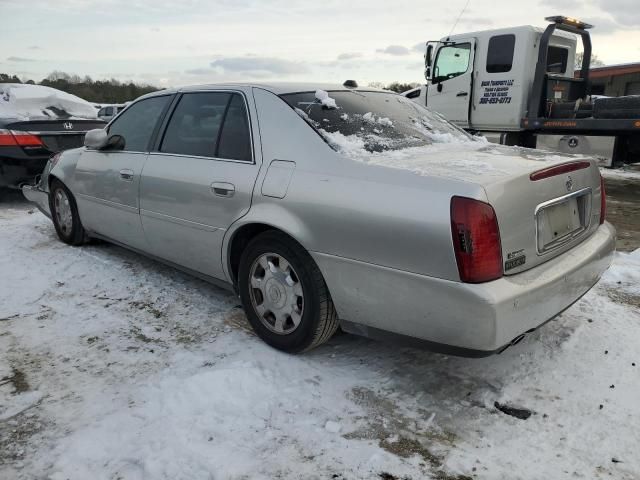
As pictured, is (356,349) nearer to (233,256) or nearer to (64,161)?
(233,256)

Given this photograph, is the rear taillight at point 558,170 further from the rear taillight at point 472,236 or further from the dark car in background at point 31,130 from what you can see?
the dark car in background at point 31,130

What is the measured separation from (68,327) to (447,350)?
96.4 inches

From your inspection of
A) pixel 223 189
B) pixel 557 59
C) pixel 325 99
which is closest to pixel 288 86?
pixel 325 99

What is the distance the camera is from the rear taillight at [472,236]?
222 centimetres

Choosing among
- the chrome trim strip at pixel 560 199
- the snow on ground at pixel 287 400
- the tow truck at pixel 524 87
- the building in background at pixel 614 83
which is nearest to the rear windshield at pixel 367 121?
the chrome trim strip at pixel 560 199

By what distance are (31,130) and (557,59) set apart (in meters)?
8.94

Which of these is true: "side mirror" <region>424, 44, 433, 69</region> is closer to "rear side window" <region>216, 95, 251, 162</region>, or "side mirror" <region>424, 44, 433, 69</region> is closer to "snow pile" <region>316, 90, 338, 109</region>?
"snow pile" <region>316, 90, 338, 109</region>

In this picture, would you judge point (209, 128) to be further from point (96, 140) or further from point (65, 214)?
point (65, 214)

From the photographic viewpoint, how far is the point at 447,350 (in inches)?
95.0

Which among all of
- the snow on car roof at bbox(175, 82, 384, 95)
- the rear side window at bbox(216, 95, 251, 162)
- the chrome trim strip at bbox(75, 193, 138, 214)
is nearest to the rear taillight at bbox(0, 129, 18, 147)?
the chrome trim strip at bbox(75, 193, 138, 214)

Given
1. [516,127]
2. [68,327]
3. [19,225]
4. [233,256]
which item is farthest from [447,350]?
[516,127]

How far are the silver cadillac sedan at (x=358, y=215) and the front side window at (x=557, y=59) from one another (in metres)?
7.18

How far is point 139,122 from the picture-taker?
13.7 feet

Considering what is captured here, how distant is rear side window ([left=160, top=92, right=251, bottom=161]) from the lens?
128 inches
